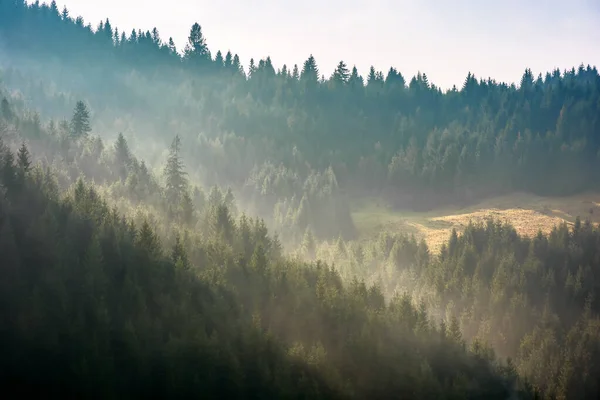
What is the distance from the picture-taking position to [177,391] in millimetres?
50719

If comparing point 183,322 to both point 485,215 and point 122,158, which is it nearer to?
point 122,158

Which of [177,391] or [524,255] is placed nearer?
[177,391]

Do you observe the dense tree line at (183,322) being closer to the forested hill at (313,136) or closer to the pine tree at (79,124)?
the pine tree at (79,124)

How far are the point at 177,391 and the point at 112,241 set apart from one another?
65.6 ft

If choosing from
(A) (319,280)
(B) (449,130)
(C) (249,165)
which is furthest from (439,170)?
(A) (319,280)

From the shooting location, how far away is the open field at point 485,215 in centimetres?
12669

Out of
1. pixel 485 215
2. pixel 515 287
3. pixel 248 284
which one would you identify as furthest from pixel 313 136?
pixel 248 284

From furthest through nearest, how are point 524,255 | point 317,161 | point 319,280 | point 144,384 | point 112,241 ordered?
point 317,161
point 524,255
point 319,280
point 112,241
point 144,384

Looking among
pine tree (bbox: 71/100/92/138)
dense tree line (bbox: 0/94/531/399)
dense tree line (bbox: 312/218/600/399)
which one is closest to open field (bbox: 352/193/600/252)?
dense tree line (bbox: 312/218/600/399)

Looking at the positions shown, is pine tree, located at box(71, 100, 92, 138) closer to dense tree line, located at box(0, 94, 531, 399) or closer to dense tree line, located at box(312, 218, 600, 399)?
dense tree line, located at box(0, 94, 531, 399)

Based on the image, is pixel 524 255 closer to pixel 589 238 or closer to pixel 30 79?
pixel 589 238

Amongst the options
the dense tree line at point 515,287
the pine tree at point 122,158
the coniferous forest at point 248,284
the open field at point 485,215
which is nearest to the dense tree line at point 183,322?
the coniferous forest at point 248,284

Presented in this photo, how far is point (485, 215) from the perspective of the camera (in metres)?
138

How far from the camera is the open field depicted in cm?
12669
